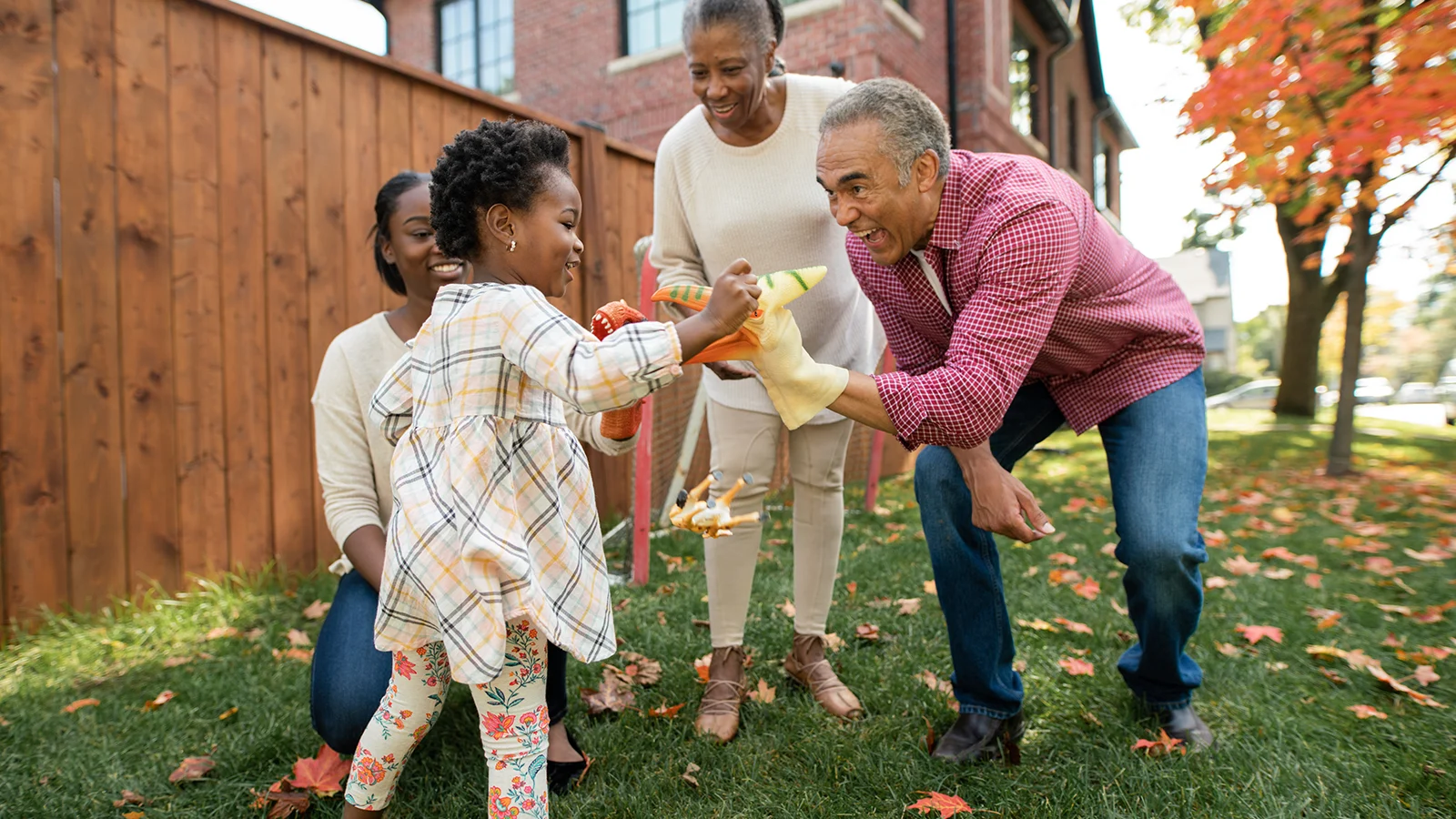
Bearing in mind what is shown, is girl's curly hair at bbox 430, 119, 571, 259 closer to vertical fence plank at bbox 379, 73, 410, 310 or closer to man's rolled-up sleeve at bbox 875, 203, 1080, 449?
man's rolled-up sleeve at bbox 875, 203, 1080, 449

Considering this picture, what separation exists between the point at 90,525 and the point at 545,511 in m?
2.67

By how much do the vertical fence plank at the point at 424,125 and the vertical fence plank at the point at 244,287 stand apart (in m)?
0.76

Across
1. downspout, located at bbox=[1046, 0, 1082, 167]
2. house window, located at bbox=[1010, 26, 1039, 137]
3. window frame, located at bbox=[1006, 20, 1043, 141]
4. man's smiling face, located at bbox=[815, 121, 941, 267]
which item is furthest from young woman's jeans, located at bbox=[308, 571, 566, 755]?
downspout, located at bbox=[1046, 0, 1082, 167]

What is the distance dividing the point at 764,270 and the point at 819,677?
1.27 m

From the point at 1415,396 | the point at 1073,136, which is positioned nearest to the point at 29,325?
the point at 1073,136

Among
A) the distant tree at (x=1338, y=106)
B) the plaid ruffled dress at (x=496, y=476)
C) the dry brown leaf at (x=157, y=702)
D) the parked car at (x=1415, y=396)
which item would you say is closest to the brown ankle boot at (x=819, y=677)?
the plaid ruffled dress at (x=496, y=476)

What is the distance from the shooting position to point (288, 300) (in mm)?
4094

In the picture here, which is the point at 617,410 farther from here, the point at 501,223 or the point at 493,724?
the point at 493,724

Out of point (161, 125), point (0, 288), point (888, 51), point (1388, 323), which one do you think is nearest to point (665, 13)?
point (888, 51)

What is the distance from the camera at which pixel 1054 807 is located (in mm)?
2127

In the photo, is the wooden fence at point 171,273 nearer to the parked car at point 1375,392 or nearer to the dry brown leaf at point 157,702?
the dry brown leaf at point 157,702

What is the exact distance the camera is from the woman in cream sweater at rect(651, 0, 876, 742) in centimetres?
273

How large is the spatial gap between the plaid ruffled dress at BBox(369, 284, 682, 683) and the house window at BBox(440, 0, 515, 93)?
38.6 feet

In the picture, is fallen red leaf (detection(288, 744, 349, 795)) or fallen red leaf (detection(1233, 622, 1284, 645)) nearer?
fallen red leaf (detection(288, 744, 349, 795))
